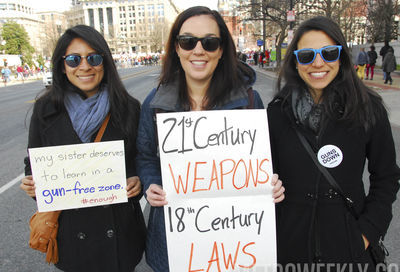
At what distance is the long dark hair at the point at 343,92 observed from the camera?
64.2 inches

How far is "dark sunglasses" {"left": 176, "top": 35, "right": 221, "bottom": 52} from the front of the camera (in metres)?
1.76

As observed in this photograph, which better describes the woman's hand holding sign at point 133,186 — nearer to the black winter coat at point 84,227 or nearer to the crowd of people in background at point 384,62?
the black winter coat at point 84,227

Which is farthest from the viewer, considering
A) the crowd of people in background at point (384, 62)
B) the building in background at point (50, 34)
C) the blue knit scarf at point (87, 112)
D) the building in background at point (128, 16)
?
the building in background at point (128, 16)

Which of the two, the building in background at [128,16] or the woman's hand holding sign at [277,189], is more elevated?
the building in background at [128,16]

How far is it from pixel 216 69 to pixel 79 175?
3.31 feet

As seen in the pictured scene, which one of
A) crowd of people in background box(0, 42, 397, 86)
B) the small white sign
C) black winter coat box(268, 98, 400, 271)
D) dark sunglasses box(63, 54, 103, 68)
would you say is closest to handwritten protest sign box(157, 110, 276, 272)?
black winter coat box(268, 98, 400, 271)

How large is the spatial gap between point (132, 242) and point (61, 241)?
16.3 inches

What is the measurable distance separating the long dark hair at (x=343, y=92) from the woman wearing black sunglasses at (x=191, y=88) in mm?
304

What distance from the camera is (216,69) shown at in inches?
77.8

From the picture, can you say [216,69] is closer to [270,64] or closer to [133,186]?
[133,186]

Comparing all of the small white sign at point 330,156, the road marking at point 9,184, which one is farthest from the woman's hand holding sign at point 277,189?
the road marking at point 9,184

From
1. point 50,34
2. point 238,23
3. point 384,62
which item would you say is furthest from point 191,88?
point 50,34

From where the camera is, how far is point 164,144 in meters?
1.65

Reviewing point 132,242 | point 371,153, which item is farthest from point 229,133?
point 132,242
